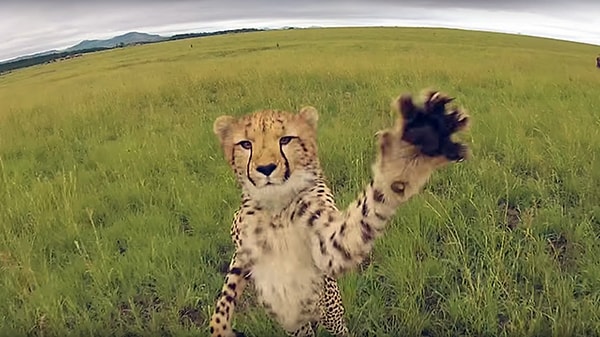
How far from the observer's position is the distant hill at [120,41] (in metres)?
1.49

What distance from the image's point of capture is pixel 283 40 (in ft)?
5.46

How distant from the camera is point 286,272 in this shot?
1179 millimetres

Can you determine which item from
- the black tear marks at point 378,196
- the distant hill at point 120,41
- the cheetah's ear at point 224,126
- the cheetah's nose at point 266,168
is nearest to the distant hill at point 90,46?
the distant hill at point 120,41

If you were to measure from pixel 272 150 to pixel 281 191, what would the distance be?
0.09 meters

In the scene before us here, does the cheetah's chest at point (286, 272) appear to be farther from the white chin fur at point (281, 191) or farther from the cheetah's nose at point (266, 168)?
the cheetah's nose at point (266, 168)

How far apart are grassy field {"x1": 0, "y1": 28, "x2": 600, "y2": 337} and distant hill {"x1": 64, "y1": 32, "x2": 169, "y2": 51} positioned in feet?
0.15

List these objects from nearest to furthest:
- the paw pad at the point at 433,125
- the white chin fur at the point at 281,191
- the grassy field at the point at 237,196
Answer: the paw pad at the point at 433,125 < the white chin fur at the point at 281,191 < the grassy field at the point at 237,196

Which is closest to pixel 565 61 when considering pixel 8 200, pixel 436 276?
pixel 436 276

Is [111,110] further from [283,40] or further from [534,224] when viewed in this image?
[534,224]

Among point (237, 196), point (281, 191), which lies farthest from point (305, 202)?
point (237, 196)

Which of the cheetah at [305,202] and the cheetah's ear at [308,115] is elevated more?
the cheetah's ear at [308,115]

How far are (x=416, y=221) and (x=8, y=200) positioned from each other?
126 cm

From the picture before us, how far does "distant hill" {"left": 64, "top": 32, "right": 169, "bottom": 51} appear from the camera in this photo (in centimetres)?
149

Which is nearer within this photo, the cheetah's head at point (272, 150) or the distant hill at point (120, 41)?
the cheetah's head at point (272, 150)
